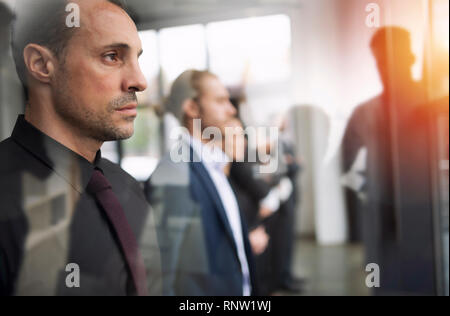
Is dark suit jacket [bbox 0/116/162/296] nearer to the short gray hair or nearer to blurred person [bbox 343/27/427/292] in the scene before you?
the short gray hair

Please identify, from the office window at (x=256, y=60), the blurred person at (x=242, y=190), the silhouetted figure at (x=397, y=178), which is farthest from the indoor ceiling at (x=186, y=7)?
the silhouetted figure at (x=397, y=178)

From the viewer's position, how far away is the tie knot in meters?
1.07

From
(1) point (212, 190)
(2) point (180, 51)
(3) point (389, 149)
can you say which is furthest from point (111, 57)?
(3) point (389, 149)

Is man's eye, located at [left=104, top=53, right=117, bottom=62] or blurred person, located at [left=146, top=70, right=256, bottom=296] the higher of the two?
man's eye, located at [left=104, top=53, right=117, bottom=62]

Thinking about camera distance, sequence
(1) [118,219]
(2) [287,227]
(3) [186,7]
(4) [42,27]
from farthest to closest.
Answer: (2) [287,227] < (3) [186,7] < (1) [118,219] < (4) [42,27]

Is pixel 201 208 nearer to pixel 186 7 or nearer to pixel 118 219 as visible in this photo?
pixel 118 219

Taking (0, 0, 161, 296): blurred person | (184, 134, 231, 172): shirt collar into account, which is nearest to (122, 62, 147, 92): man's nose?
(0, 0, 161, 296): blurred person

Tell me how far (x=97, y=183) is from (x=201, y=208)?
39 cm

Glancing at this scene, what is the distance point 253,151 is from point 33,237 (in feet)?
2.43

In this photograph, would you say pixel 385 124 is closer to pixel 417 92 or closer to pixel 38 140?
pixel 417 92

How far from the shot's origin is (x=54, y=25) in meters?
0.98

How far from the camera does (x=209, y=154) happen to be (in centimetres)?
133

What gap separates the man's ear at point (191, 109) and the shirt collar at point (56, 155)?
0.35 meters

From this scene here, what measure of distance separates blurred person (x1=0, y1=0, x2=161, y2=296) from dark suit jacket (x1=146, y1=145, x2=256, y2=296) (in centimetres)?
17
